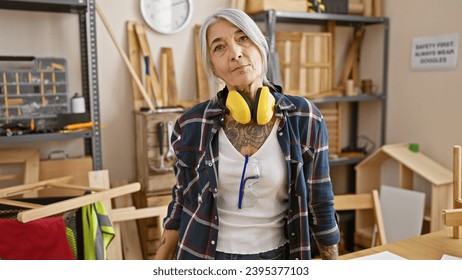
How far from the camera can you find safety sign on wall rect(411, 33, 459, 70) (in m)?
2.26

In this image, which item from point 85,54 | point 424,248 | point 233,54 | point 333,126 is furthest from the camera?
point 333,126

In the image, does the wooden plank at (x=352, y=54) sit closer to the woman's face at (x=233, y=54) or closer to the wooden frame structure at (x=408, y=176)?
the wooden frame structure at (x=408, y=176)

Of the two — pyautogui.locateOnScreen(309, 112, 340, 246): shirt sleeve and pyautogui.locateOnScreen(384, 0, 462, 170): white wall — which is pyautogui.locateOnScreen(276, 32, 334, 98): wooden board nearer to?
pyautogui.locateOnScreen(384, 0, 462, 170): white wall

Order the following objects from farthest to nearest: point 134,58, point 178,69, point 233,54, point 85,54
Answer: point 178,69 → point 134,58 → point 85,54 → point 233,54

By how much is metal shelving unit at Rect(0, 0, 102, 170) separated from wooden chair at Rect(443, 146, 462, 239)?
53.4 inches

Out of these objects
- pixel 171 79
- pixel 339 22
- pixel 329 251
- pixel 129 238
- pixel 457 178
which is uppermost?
pixel 339 22

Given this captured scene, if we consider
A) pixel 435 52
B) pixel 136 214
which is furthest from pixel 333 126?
pixel 136 214

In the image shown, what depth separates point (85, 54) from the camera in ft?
6.63

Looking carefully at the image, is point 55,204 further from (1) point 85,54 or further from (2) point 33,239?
(1) point 85,54

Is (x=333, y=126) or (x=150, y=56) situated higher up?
(x=150, y=56)

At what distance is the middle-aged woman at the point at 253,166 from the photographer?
99 cm

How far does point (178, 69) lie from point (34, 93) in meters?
0.75

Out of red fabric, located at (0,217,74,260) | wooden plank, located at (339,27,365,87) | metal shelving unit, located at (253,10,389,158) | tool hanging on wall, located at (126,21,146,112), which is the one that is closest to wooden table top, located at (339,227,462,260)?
red fabric, located at (0,217,74,260)
